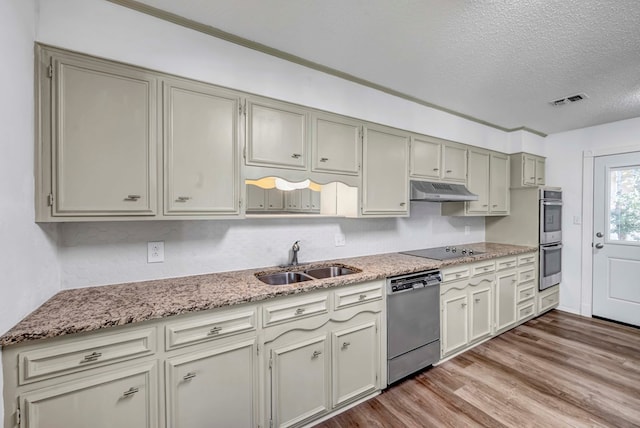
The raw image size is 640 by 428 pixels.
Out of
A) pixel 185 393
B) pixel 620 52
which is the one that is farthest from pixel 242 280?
pixel 620 52

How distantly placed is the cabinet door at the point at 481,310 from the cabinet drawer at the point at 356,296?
1.29 meters

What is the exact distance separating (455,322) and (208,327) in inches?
88.2

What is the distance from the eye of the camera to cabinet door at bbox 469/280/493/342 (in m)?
2.82

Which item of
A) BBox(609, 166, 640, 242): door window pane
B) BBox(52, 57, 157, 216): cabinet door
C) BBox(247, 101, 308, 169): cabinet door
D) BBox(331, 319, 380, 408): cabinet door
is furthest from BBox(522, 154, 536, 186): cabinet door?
BBox(52, 57, 157, 216): cabinet door

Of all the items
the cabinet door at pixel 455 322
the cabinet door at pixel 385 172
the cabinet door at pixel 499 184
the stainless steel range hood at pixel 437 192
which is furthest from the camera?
the cabinet door at pixel 499 184

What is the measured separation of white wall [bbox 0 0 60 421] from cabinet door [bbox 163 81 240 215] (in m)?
0.56

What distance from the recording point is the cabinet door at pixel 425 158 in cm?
279

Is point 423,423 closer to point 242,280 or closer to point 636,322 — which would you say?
point 242,280

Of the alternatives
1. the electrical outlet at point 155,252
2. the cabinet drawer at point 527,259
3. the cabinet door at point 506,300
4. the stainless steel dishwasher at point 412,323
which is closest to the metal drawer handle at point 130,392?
the electrical outlet at point 155,252

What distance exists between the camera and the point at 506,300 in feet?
10.5

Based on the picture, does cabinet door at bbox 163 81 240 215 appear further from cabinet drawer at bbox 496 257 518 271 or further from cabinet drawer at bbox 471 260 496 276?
cabinet drawer at bbox 496 257 518 271

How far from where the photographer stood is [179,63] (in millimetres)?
1689

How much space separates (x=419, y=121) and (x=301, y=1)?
1749 millimetres

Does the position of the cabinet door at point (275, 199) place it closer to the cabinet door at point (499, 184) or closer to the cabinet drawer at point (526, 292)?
the cabinet door at point (499, 184)
